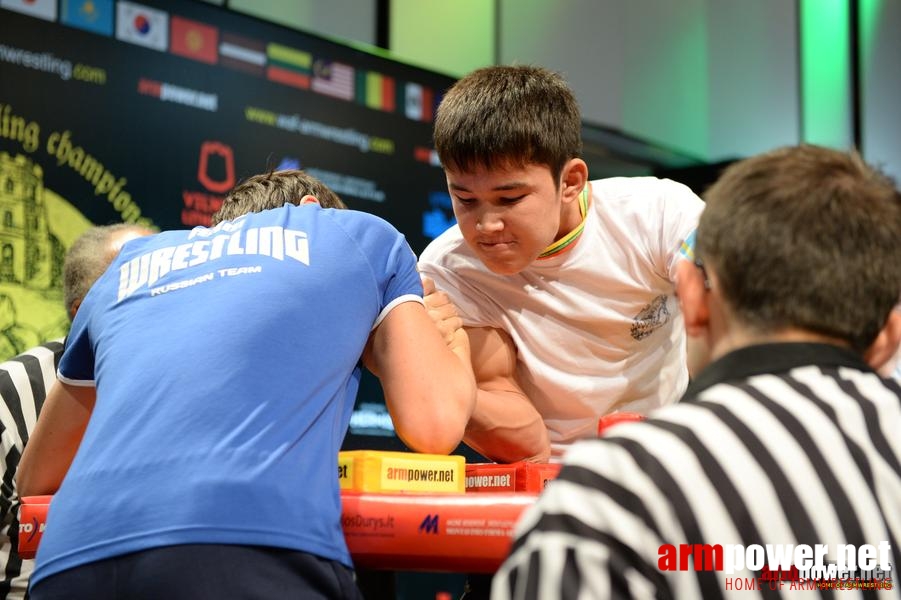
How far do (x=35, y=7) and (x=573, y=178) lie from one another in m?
2.62

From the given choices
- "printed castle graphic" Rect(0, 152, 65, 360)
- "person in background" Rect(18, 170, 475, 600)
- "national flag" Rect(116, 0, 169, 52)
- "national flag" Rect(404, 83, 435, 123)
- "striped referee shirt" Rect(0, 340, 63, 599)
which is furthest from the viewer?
"national flag" Rect(404, 83, 435, 123)

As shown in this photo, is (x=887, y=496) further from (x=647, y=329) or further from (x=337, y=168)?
(x=337, y=168)

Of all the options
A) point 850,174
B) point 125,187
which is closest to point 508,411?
point 850,174

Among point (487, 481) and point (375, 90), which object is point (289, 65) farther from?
point (487, 481)

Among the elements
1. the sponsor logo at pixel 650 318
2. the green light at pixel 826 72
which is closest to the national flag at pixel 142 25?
the sponsor logo at pixel 650 318

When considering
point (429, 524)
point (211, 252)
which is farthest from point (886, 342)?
point (211, 252)

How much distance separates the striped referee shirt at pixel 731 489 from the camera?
1.02 m

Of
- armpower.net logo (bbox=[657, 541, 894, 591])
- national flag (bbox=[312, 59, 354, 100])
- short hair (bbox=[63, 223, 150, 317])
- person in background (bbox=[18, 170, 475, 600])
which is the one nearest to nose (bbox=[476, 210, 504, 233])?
person in background (bbox=[18, 170, 475, 600])

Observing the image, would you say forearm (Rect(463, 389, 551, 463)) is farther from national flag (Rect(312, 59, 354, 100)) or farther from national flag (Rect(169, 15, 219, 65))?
national flag (Rect(312, 59, 354, 100))

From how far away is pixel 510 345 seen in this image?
2.72m

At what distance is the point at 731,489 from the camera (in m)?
1.05

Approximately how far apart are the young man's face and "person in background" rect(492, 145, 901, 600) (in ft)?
4.00

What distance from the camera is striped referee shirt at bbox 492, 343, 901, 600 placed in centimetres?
102

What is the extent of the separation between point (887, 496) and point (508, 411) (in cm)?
146
